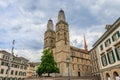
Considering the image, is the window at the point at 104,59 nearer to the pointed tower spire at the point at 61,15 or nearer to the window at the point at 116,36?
the window at the point at 116,36

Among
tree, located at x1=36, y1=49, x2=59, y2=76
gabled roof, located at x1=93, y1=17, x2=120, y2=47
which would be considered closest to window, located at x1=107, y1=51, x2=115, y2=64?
gabled roof, located at x1=93, y1=17, x2=120, y2=47

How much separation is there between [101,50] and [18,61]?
44691 mm

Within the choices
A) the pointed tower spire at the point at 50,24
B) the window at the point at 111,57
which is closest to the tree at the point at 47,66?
the pointed tower spire at the point at 50,24

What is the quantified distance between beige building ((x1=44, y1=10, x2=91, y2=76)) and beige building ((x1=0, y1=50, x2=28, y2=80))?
16.0 meters

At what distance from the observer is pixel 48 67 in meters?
45.3

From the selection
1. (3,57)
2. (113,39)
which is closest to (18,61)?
(3,57)

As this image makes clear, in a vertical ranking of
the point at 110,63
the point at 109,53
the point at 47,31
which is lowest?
the point at 110,63

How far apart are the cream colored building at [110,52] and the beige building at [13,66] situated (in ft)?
126

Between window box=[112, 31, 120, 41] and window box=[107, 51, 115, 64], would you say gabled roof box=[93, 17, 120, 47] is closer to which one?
window box=[112, 31, 120, 41]

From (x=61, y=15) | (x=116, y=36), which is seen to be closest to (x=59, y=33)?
(x=61, y=15)

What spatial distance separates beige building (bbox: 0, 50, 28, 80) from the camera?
49.2m

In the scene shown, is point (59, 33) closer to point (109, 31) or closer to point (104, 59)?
point (104, 59)

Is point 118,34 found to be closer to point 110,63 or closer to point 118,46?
point 118,46

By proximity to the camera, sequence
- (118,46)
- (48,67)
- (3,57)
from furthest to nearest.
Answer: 1. (3,57)
2. (48,67)
3. (118,46)
